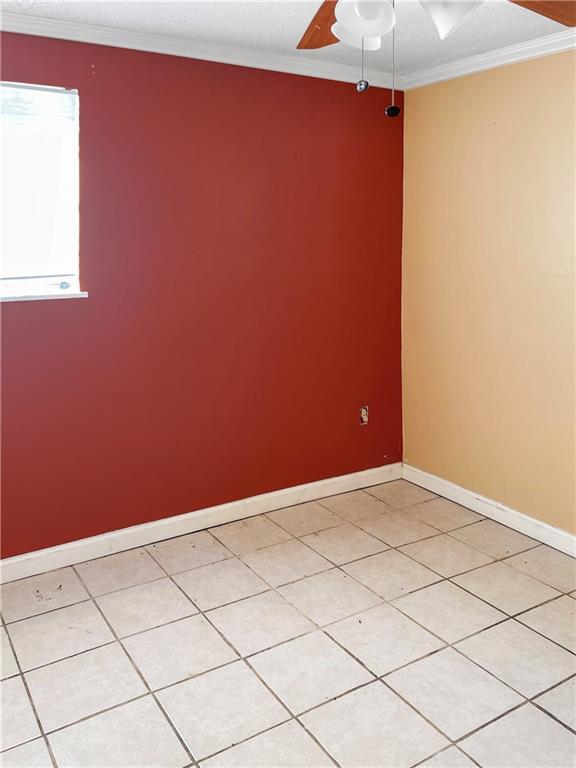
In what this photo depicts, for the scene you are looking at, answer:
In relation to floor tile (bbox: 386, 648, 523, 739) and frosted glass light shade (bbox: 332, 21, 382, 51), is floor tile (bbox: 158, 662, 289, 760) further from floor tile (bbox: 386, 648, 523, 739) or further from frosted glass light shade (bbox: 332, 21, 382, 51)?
Result: frosted glass light shade (bbox: 332, 21, 382, 51)

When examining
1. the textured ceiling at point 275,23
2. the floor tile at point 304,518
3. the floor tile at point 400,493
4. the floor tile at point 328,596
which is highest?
the textured ceiling at point 275,23

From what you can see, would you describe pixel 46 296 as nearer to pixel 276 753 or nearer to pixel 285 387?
pixel 285 387

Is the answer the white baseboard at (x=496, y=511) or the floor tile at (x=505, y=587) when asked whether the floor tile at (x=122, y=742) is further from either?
the white baseboard at (x=496, y=511)

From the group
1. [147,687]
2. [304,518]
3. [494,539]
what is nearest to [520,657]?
[494,539]

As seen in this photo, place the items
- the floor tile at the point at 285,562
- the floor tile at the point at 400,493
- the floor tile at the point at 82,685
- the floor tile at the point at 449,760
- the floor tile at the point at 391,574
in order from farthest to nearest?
the floor tile at the point at 400,493, the floor tile at the point at 285,562, the floor tile at the point at 391,574, the floor tile at the point at 82,685, the floor tile at the point at 449,760

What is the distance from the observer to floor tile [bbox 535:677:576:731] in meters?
2.12

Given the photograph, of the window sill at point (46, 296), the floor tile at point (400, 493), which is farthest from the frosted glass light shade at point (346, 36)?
the floor tile at point (400, 493)

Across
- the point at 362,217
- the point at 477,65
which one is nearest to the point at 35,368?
the point at 362,217

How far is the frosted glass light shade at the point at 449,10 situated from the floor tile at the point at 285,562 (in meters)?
2.17

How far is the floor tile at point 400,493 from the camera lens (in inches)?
149

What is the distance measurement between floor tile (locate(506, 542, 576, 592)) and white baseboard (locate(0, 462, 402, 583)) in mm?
1060

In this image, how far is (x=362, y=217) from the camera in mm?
3736

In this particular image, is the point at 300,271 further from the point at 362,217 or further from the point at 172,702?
the point at 172,702

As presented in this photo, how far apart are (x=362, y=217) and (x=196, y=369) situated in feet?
4.11
